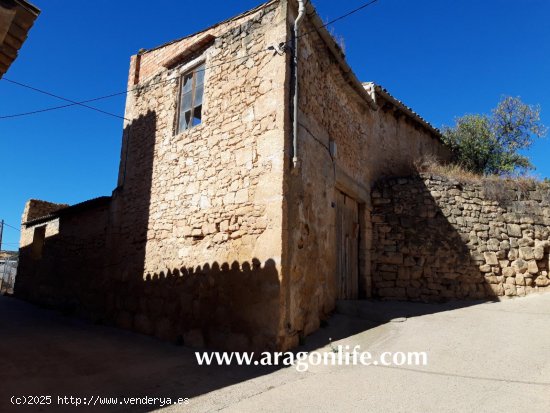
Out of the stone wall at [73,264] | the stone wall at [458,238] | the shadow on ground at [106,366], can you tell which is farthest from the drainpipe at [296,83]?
the stone wall at [73,264]

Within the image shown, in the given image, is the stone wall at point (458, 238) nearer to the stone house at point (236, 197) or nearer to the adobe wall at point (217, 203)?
the stone house at point (236, 197)

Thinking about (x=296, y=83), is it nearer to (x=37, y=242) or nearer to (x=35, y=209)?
(x=37, y=242)

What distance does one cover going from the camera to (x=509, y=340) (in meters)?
5.12

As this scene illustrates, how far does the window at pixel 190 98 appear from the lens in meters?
7.00

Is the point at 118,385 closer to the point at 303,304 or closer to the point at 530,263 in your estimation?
the point at 303,304

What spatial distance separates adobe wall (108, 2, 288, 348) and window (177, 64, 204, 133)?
159 mm

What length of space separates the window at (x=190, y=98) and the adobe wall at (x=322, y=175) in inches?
84.7

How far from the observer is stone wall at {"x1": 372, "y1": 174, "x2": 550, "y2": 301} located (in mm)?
8062

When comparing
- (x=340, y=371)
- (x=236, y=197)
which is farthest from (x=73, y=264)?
(x=340, y=371)

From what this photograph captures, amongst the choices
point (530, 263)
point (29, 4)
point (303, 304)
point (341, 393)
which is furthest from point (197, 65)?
point (530, 263)

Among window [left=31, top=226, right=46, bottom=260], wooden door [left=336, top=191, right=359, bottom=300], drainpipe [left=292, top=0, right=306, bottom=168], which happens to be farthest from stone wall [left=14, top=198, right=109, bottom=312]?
drainpipe [left=292, top=0, right=306, bottom=168]

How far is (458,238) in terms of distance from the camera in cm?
833

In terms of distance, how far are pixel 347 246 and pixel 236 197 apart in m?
3.12

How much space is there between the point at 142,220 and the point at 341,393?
5.30 m
